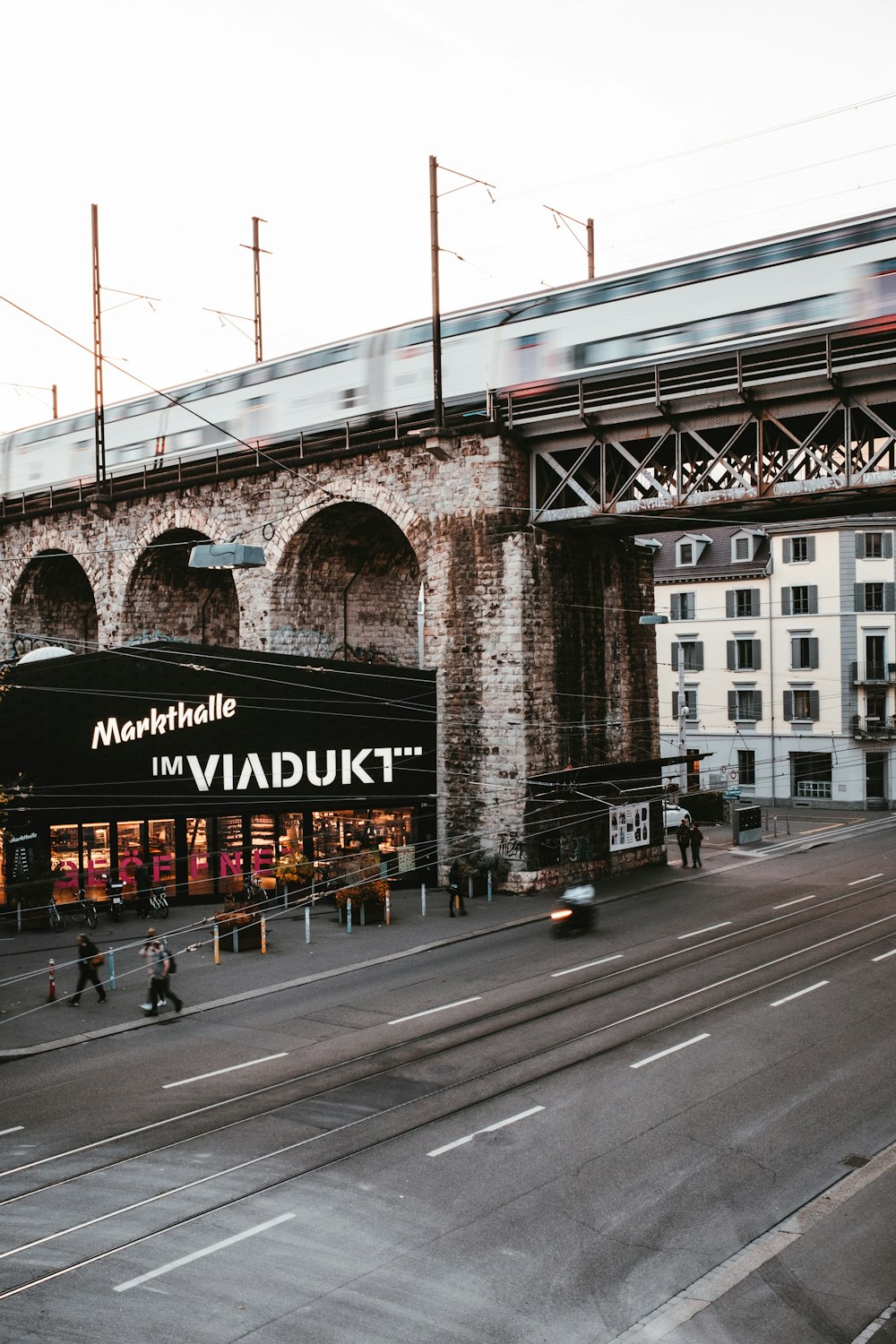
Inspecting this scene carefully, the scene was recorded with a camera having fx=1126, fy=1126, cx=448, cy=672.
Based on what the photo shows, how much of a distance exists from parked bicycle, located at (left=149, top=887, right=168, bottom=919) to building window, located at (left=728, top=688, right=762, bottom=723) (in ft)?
106

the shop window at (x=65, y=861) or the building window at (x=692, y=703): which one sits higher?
the building window at (x=692, y=703)

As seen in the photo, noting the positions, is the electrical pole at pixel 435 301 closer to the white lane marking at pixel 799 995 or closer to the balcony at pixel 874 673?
the white lane marking at pixel 799 995

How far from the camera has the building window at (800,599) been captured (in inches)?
1960

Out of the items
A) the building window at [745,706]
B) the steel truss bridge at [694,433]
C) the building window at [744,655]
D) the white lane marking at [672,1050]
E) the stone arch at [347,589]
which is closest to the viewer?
the white lane marking at [672,1050]

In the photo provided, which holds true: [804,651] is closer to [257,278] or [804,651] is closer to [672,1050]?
[257,278]

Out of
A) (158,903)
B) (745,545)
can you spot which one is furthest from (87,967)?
(745,545)

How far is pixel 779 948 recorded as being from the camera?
22.1 m

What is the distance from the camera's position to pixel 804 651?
5012cm

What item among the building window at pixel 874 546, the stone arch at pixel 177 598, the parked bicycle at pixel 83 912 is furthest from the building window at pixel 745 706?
the parked bicycle at pixel 83 912

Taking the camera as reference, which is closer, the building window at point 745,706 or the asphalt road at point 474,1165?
the asphalt road at point 474,1165

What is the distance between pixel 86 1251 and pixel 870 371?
2198 centimetres

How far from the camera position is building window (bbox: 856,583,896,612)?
49.2 metres

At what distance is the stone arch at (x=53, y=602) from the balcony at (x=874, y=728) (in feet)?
106

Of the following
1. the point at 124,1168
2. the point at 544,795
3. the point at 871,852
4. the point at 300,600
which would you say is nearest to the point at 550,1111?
the point at 124,1168
